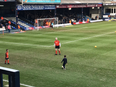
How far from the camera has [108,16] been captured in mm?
75812

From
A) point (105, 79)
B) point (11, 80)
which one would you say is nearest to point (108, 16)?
point (105, 79)

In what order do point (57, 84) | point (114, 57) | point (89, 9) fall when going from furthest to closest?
1. point (89, 9)
2. point (114, 57)
3. point (57, 84)

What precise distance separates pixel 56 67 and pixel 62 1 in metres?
44.7

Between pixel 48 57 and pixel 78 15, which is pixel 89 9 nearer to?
pixel 78 15

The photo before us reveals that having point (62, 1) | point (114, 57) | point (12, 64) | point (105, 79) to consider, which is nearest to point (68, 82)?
point (105, 79)

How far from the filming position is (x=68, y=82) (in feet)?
41.4

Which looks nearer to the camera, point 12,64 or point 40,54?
point 12,64

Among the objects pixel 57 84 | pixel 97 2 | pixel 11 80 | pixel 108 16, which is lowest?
pixel 57 84

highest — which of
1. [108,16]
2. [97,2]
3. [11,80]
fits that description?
[97,2]

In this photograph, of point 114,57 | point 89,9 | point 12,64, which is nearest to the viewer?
point 12,64

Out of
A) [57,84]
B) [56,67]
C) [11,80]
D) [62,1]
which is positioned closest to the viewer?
[11,80]

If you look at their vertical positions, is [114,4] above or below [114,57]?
above

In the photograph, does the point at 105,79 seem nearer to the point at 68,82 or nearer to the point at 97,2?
the point at 68,82

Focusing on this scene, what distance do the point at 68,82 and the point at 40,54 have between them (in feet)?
28.5
